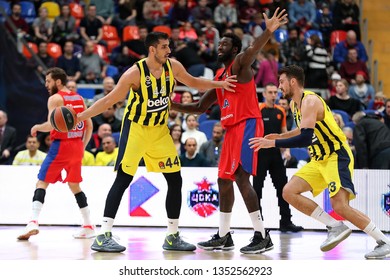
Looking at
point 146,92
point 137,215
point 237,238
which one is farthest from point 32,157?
point 146,92

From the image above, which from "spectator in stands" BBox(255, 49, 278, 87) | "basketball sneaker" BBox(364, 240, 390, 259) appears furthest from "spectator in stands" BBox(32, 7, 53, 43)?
"basketball sneaker" BBox(364, 240, 390, 259)

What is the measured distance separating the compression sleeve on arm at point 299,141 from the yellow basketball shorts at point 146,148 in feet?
4.07

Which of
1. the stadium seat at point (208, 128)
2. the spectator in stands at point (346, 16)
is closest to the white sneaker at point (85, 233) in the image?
the stadium seat at point (208, 128)

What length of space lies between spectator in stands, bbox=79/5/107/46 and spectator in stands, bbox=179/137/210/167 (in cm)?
543

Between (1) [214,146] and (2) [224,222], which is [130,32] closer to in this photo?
(1) [214,146]

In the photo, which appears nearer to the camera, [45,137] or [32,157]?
[32,157]

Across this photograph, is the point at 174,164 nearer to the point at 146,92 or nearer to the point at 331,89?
the point at 146,92

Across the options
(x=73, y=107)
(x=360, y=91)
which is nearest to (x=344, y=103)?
(x=360, y=91)

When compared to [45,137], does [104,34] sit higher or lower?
higher

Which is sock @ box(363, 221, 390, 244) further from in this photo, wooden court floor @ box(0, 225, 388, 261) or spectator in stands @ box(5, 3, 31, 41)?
spectator in stands @ box(5, 3, 31, 41)

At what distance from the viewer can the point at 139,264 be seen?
727 cm

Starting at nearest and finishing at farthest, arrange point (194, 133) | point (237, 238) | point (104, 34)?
point (237, 238)
point (194, 133)
point (104, 34)

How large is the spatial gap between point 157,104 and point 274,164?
3.30 metres

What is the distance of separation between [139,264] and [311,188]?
231 centimetres
